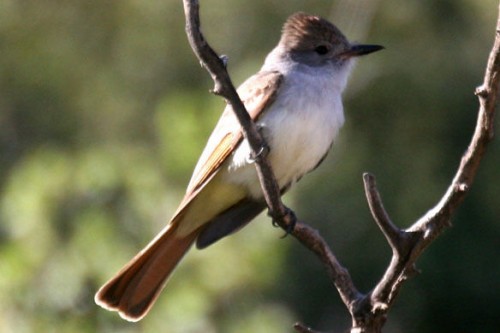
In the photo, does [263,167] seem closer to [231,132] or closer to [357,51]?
[231,132]

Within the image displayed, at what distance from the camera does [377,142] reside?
9.56m

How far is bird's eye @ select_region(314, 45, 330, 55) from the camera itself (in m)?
6.16

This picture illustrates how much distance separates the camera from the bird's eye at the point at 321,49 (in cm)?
616

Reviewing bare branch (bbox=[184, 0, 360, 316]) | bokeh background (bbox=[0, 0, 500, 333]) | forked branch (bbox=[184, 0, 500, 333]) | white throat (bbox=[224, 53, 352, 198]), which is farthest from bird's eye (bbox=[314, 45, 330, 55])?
forked branch (bbox=[184, 0, 500, 333])

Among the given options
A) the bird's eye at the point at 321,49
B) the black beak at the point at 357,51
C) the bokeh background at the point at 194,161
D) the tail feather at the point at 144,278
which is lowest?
the bokeh background at the point at 194,161

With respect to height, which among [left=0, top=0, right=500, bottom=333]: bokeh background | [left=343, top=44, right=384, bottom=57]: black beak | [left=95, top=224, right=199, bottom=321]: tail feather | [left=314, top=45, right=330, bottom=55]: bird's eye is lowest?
[left=0, top=0, right=500, bottom=333]: bokeh background

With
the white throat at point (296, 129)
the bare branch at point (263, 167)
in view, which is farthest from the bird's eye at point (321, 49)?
the bare branch at point (263, 167)

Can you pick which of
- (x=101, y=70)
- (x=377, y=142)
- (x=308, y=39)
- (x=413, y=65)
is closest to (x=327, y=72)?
(x=308, y=39)

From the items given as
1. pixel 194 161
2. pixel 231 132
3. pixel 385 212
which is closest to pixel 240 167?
pixel 231 132

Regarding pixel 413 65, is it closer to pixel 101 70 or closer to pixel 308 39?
pixel 101 70

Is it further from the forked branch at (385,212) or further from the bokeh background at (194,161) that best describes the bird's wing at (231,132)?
the bokeh background at (194,161)

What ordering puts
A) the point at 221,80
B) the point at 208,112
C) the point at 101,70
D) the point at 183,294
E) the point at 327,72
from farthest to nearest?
the point at 101,70 → the point at 208,112 → the point at 183,294 → the point at 327,72 → the point at 221,80

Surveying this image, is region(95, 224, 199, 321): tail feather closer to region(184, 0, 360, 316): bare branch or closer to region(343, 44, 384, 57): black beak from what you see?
region(184, 0, 360, 316): bare branch

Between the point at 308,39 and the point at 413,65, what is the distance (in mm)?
4027
